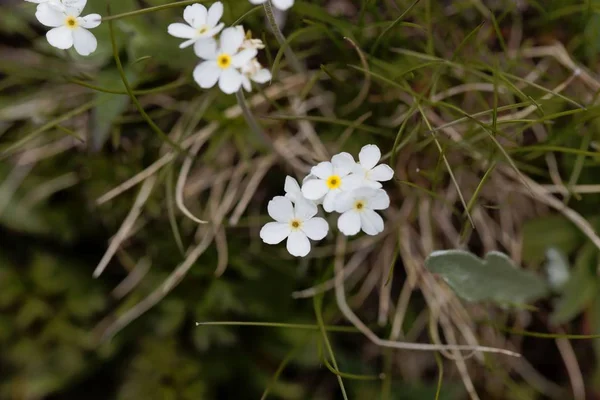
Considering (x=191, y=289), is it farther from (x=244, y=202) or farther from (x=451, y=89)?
(x=451, y=89)

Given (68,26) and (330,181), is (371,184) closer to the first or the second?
(330,181)

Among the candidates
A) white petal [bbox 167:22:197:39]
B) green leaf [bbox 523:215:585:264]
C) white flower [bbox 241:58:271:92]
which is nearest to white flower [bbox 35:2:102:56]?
white petal [bbox 167:22:197:39]

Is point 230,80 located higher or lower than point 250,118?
higher

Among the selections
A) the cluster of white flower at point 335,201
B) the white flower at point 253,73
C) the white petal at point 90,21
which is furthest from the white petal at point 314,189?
the white petal at point 90,21

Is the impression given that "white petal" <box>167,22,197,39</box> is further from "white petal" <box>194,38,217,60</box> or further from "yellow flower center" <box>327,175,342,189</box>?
"yellow flower center" <box>327,175,342,189</box>

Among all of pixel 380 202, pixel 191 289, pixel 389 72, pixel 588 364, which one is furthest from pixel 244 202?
pixel 588 364

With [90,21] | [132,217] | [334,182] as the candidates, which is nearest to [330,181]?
[334,182]

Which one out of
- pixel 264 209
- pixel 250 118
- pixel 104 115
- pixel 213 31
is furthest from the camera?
pixel 264 209

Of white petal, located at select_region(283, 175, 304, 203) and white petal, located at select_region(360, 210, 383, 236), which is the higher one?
white petal, located at select_region(283, 175, 304, 203)
